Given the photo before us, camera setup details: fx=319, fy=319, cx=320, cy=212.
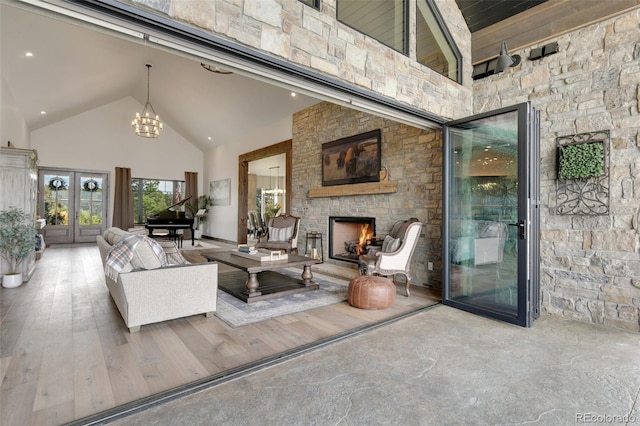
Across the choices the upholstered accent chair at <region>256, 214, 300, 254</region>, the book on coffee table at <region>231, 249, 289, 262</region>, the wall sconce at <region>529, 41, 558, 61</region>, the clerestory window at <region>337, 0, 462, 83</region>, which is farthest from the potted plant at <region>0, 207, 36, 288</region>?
the wall sconce at <region>529, 41, 558, 61</region>

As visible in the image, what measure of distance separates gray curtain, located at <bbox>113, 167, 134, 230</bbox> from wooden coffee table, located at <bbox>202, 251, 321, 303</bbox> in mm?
7142

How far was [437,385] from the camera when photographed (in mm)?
2084

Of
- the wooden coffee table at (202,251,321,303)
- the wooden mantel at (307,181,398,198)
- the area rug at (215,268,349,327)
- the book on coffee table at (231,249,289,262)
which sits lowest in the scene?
the area rug at (215,268,349,327)

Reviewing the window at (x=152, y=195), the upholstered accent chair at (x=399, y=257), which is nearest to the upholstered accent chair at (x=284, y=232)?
the upholstered accent chair at (x=399, y=257)

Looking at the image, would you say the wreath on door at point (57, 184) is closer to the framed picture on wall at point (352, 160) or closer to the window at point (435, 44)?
the framed picture on wall at point (352, 160)

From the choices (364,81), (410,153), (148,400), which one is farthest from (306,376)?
(410,153)

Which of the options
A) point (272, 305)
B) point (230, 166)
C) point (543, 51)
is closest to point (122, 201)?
point (230, 166)

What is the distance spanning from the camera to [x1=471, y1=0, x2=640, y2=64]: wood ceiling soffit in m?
3.18

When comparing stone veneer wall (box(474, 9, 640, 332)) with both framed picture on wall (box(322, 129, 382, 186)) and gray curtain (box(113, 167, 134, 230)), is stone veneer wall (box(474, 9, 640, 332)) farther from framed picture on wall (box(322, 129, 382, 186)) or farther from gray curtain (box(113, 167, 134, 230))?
gray curtain (box(113, 167, 134, 230))

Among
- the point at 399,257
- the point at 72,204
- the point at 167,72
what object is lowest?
the point at 399,257

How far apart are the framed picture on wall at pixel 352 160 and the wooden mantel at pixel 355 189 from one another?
107 millimetres

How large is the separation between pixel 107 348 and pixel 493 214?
3.95m

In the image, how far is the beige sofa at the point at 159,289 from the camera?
2904 millimetres

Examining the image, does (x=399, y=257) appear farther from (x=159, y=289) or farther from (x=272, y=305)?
(x=159, y=289)
